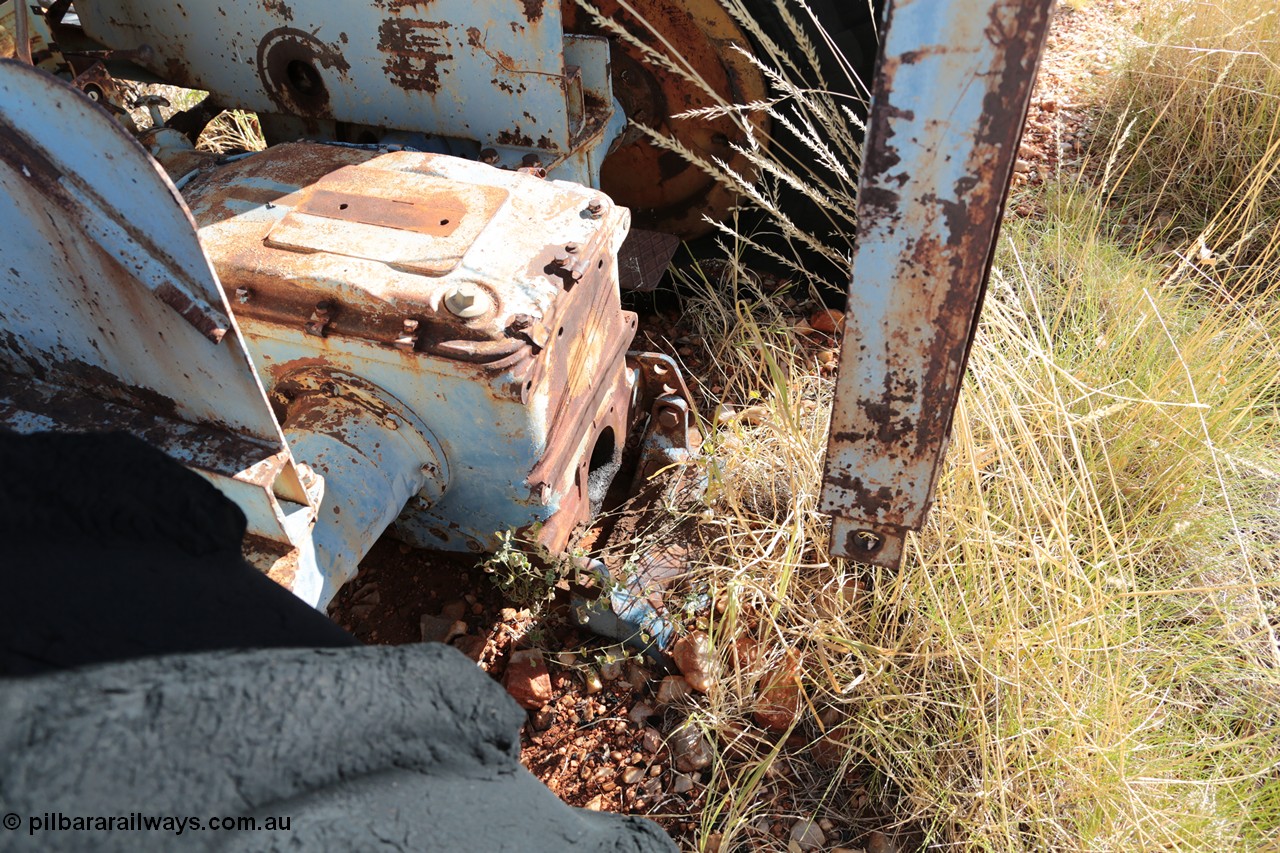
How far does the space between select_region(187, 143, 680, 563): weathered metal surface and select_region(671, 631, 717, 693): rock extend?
335 mm

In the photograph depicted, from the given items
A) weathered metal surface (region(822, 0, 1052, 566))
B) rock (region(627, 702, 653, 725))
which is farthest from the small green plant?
weathered metal surface (region(822, 0, 1052, 566))

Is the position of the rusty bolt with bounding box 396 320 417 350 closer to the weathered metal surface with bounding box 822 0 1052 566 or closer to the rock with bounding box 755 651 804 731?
the weathered metal surface with bounding box 822 0 1052 566

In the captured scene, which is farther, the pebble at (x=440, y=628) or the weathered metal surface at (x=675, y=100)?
the weathered metal surface at (x=675, y=100)

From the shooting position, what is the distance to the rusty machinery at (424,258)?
2.88 feet

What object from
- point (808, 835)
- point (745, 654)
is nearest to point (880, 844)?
point (808, 835)

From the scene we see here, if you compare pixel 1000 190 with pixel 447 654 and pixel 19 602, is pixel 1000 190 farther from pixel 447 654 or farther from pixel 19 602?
pixel 19 602

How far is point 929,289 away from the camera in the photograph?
0.89 meters

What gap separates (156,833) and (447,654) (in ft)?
0.58

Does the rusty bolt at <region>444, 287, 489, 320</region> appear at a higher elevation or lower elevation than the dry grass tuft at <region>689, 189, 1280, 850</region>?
higher

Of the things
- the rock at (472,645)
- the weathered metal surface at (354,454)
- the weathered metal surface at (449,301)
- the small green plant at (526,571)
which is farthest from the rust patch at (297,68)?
the rock at (472,645)

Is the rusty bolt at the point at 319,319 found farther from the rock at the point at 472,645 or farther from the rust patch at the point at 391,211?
the rock at the point at 472,645

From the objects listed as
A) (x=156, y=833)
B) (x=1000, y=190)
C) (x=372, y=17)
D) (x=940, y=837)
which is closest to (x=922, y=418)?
(x=1000, y=190)

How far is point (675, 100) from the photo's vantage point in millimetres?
2674

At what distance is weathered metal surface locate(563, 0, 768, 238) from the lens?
2.48 metres
